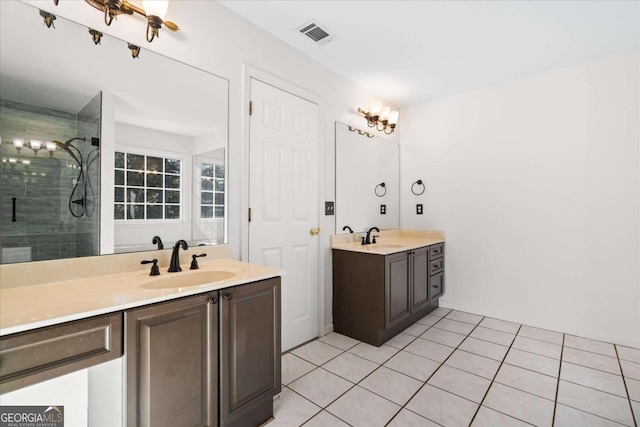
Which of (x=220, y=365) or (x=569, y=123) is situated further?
(x=569, y=123)

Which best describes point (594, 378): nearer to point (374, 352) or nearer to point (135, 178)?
point (374, 352)

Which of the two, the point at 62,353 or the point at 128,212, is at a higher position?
the point at 128,212

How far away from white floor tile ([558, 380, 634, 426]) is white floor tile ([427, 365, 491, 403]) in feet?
1.43

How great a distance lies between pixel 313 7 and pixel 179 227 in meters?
1.72

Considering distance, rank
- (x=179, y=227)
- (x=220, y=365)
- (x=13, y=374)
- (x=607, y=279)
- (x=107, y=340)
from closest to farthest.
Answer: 1. (x=13, y=374)
2. (x=107, y=340)
3. (x=220, y=365)
4. (x=179, y=227)
5. (x=607, y=279)

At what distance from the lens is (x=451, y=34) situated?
2.33 meters

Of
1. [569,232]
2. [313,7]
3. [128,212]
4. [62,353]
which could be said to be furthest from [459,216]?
[62,353]

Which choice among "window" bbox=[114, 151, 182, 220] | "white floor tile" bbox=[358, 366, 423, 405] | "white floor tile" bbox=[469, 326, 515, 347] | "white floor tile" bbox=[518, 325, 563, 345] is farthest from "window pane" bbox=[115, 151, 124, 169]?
"white floor tile" bbox=[518, 325, 563, 345]

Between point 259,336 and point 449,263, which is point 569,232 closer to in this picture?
point 449,263

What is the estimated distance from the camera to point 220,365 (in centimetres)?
138

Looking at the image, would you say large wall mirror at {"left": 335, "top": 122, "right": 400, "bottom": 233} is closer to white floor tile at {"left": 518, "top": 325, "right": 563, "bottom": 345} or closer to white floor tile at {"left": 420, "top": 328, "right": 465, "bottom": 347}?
white floor tile at {"left": 420, "top": 328, "right": 465, "bottom": 347}

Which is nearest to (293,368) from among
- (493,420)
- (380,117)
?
(493,420)

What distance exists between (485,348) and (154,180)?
285 centimetres

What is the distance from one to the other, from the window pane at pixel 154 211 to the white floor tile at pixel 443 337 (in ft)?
8.04
